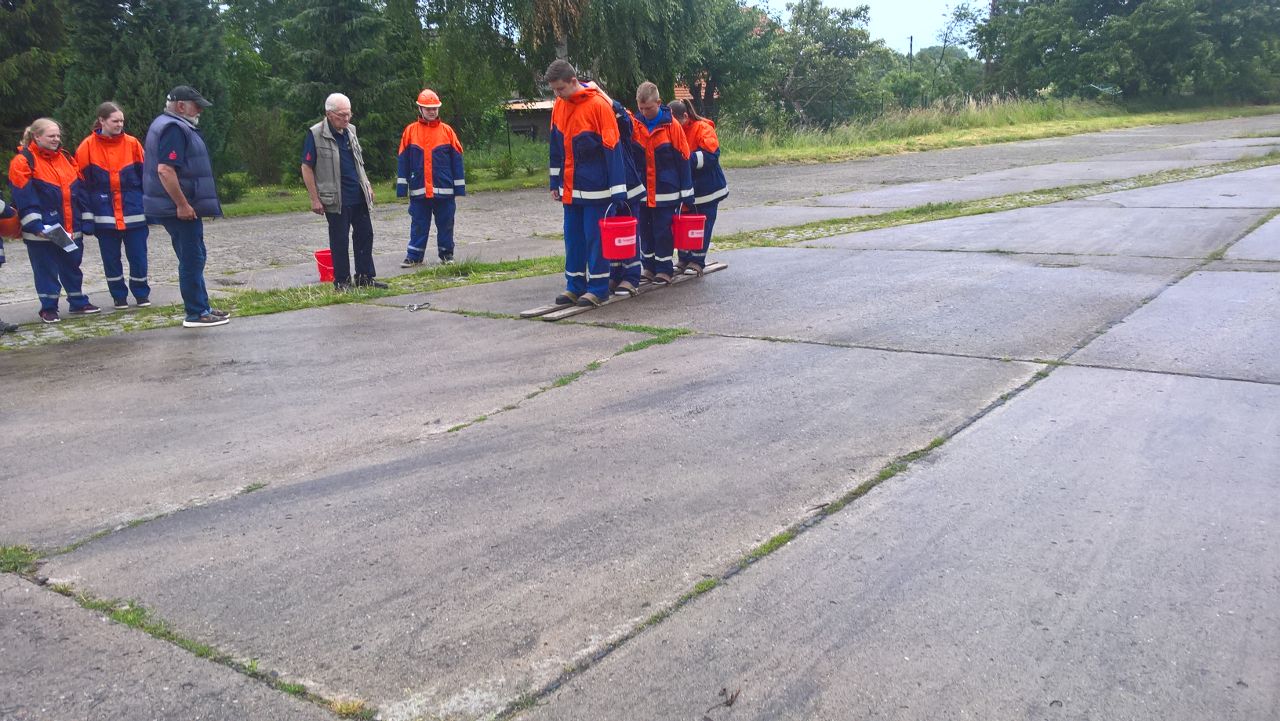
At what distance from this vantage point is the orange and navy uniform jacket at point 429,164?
39.5 ft

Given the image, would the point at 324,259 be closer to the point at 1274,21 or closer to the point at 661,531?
the point at 661,531

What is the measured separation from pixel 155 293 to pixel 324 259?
72.4 inches

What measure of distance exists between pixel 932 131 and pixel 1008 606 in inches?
1219

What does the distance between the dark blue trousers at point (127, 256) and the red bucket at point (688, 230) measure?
16.4ft

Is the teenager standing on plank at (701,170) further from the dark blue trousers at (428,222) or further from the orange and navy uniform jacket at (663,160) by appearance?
the dark blue trousers at (428,222)

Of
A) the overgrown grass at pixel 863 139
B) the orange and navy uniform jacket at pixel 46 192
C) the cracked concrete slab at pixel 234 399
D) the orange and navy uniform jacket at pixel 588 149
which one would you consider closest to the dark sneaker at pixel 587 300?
the cracked concrete slab at pixel 234 399

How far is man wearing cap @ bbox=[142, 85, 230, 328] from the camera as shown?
332 inches

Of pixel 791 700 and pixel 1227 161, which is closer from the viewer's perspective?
pixel 791 700

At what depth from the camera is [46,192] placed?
30.8 feet

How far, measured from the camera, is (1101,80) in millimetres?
43844

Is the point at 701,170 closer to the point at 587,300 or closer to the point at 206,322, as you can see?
the point at 587,300

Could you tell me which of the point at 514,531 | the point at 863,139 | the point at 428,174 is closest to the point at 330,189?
the point at 428,174

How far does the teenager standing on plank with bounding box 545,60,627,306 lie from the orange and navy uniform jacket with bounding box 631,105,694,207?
0.93 metres

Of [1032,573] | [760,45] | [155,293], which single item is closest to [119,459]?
[1032,573]
